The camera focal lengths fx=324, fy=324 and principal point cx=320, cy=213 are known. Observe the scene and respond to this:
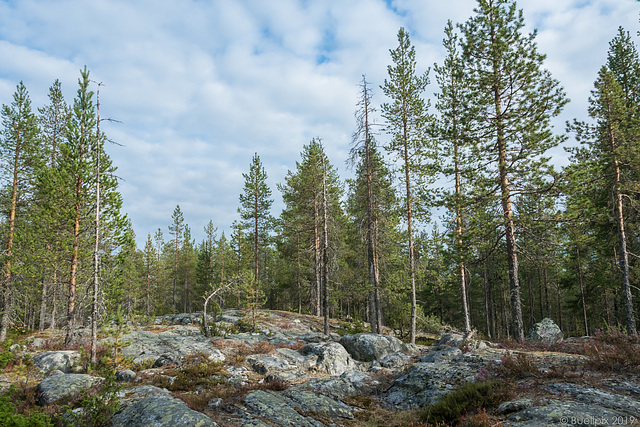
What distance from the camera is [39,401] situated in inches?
320

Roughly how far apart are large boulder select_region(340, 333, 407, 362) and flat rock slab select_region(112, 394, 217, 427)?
36.7 feet

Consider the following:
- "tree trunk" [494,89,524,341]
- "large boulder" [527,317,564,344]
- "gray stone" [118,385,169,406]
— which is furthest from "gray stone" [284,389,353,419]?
"large boulder" [527,317,564,344]

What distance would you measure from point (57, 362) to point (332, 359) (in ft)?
36.0

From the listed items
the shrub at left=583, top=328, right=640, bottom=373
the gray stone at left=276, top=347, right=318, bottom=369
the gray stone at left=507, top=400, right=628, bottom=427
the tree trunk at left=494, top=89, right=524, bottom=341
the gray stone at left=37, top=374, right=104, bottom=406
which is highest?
the tree trunk at left=494, top=89, right=524, bottom=341

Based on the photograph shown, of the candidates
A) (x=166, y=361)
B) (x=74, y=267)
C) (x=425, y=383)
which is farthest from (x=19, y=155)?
(x=425, y=383)

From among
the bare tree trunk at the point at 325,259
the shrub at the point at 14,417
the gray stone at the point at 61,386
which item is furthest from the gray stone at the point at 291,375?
the bare tree trunk at the point at 325,259

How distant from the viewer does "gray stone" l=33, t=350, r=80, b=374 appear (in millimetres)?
12430

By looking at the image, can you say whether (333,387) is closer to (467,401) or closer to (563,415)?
(467,401)

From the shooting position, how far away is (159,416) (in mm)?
5965

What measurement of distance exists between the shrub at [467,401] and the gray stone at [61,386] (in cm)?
822

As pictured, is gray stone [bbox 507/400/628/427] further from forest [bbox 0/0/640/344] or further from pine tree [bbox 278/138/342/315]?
pine tree [bbox 278/138/342/315]

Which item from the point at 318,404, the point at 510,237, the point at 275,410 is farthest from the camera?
the point at 510,237

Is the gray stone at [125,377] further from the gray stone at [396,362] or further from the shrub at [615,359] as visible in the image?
the shrub at [615,359]

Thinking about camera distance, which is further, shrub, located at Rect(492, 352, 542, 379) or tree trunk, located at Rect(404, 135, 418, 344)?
tree trunk, located at Rect(404, 135, 418, 344)
